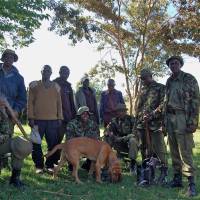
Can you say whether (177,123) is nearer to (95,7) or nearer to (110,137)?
(110,137)

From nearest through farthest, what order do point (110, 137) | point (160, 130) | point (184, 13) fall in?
1. point (160, 130)
2. point (110, 137)
3. point (184, 13)

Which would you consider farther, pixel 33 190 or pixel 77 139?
pixel 77 139

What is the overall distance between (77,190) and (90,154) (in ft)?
3.84

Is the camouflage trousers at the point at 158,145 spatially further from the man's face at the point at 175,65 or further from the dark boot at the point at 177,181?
the man's face at the point at 175,65

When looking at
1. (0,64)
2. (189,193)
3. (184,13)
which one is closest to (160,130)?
(189,193)

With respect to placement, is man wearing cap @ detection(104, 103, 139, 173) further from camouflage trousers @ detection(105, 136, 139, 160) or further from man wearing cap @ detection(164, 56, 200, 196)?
man wearing cap @ detection(164, 56, 200, 196)

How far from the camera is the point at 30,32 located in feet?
53.0

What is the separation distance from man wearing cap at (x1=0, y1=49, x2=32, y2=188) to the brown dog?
114 centimetres

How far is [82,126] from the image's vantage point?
30.1 ft

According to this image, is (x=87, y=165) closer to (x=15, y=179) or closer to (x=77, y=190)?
(x=77, y=190)

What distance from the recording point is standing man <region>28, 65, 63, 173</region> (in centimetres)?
887

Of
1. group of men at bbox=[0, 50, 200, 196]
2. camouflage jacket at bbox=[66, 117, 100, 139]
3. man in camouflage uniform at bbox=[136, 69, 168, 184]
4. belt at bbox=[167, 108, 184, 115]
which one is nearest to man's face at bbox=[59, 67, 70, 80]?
group of men at bbox=[0, 50, 200, 196]

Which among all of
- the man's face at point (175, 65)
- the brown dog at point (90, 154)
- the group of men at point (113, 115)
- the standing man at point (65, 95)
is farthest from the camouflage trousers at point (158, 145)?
the standing man at point (65, 95)

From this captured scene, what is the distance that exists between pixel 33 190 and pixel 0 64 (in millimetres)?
2156
